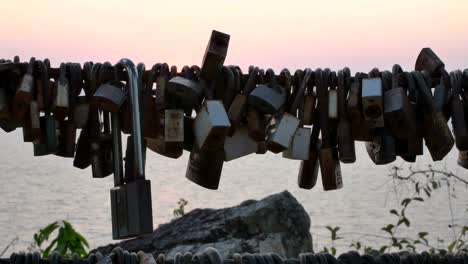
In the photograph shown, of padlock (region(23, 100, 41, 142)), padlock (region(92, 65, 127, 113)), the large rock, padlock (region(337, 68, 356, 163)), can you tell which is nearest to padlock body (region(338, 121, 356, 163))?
padlock (region(337, 68, 356, 163))

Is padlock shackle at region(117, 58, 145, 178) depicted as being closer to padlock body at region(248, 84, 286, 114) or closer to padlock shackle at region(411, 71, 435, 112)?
padlock body at region(248, 84, 286, 114)

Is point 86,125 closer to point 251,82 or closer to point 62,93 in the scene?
Answer: point 62,93

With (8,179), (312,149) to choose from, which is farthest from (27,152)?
(312,149)

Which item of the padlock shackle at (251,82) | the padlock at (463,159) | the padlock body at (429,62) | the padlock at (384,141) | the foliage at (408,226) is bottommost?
the foliage at (408,226)

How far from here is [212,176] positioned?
129cm

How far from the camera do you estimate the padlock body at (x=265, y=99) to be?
4.05ft

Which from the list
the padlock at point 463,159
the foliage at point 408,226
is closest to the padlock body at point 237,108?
the padlock at point 463,159

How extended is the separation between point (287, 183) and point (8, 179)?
2.04 m

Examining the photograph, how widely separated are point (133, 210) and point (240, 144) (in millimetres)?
255

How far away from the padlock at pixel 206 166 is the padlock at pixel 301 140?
0.33 ft

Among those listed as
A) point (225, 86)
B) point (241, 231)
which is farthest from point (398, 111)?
point (241, 231)

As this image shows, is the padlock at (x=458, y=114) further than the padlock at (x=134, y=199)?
Yes

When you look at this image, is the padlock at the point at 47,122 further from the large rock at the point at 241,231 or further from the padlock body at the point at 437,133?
the large rock at the point at 241,231

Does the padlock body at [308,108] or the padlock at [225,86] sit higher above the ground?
the padlock at [225,86]
